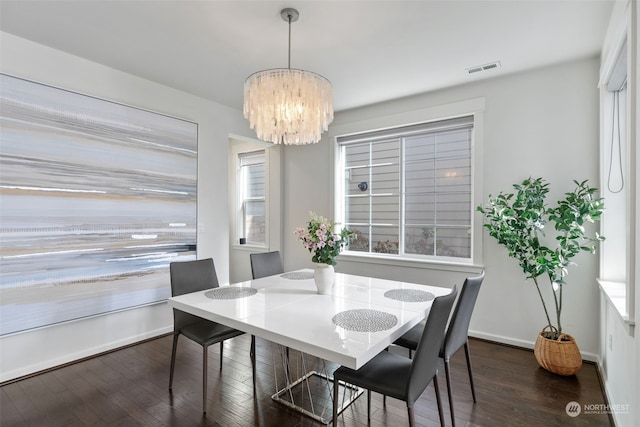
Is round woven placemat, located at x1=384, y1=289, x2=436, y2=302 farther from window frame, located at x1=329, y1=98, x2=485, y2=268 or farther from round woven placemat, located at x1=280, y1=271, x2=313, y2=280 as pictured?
window frame, located at x1=329, y1=98, x2=485, y2=268

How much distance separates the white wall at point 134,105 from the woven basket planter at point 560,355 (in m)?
3.45

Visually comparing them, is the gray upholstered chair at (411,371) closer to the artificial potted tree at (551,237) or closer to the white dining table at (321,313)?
the white dining table at (321,313)

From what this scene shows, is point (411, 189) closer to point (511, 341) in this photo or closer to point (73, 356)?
point (511, 341)

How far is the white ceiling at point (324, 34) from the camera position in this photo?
2.15 m

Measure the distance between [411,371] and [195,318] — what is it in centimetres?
176

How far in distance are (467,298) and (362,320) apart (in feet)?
2.28

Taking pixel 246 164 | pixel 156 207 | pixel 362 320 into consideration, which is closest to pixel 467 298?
pixel 362 320

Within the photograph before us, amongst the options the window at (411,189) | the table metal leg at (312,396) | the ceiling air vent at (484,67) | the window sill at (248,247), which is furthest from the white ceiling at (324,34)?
the window sill at (248,247)

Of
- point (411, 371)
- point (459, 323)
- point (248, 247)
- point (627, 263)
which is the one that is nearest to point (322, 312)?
point (411, 371)

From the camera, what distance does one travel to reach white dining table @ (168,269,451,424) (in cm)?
148

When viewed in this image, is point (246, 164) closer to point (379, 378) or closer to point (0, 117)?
point (0, 117)

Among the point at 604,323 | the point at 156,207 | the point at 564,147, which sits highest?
the point at 564,147

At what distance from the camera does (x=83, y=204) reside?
2881 millimetres

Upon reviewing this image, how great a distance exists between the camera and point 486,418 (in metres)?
2.05
